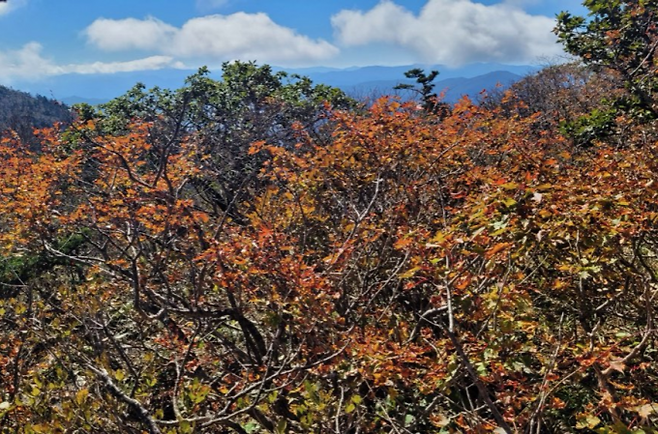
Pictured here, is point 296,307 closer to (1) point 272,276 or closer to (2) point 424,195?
(1) point 272,276

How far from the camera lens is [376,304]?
5.66m

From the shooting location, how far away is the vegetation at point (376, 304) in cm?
324

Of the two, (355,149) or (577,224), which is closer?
(577,224)

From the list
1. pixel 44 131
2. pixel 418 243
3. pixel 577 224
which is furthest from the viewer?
pixel 44 131

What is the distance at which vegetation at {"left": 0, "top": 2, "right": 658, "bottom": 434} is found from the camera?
324 centimetres

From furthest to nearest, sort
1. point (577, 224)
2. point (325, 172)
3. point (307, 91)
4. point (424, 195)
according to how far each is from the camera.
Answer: point (307, 91)
point (325, 172)
point (424, 195)
point (577, 224)

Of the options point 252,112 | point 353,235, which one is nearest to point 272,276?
point 353,235

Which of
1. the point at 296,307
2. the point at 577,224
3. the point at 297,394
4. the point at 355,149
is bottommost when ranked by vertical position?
the point at 297,394

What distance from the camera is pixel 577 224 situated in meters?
3.20

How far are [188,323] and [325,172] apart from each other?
281 cm

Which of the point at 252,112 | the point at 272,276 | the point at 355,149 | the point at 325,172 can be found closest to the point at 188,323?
the point at 272,276

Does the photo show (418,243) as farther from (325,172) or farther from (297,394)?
(325,172)

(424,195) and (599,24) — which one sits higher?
(599,24)

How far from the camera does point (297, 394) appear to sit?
459cm
